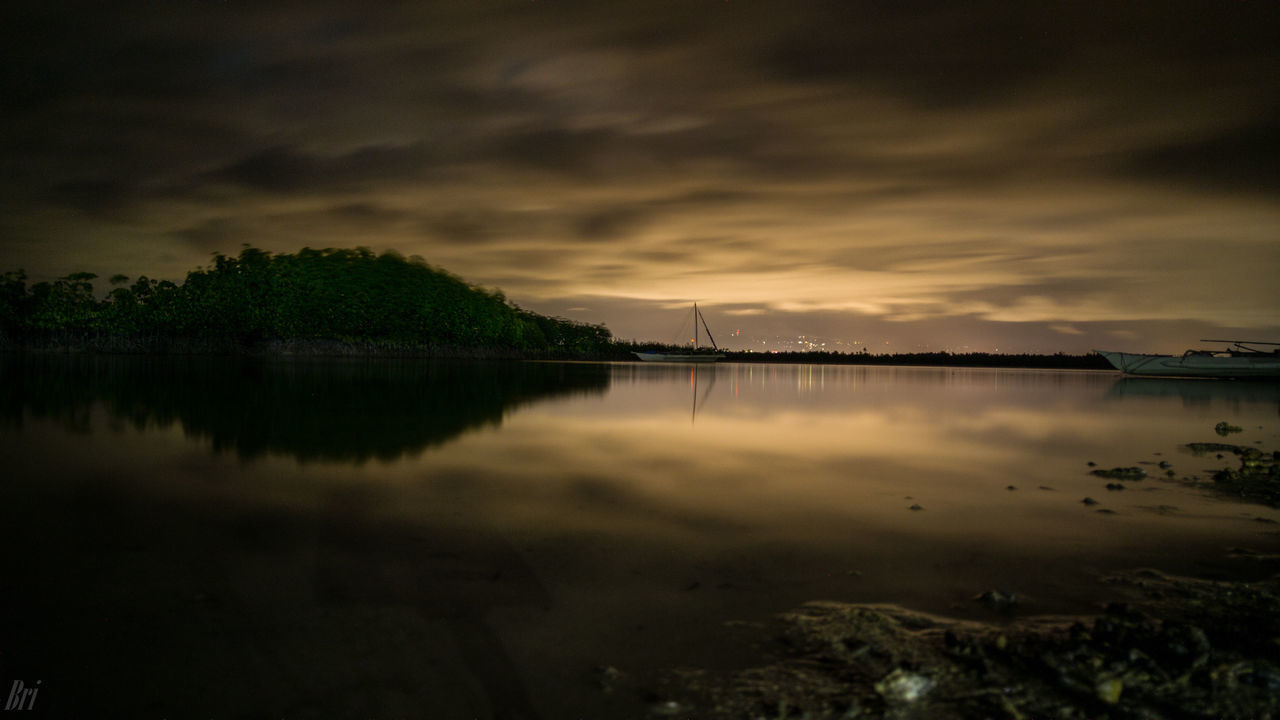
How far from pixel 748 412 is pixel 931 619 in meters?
13.9

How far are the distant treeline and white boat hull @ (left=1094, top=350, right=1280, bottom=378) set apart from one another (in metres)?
75.5

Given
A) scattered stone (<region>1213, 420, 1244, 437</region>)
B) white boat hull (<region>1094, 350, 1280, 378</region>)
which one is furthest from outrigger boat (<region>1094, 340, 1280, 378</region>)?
scattered stone (<region>1213, 420, 1244, 437</region>)

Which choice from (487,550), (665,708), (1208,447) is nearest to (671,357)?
(1208,447)

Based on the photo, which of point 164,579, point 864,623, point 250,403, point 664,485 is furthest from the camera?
point 250,403

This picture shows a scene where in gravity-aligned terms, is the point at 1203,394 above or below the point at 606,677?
above

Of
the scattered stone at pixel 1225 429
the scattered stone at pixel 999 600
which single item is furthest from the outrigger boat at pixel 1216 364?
the scattered stone at pixel 999 600

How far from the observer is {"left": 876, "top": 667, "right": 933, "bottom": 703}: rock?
301 centimetres

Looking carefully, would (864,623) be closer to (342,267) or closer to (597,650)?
(597,650)

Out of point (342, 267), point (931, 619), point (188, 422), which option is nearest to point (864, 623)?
point (931, 619)

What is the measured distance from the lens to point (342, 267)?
313ft

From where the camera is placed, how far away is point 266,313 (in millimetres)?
78688

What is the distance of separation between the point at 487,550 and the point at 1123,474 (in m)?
8.68

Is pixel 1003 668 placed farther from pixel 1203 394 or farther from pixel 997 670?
pixel 1203 394

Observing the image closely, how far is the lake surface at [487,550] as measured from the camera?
3.12 metres
